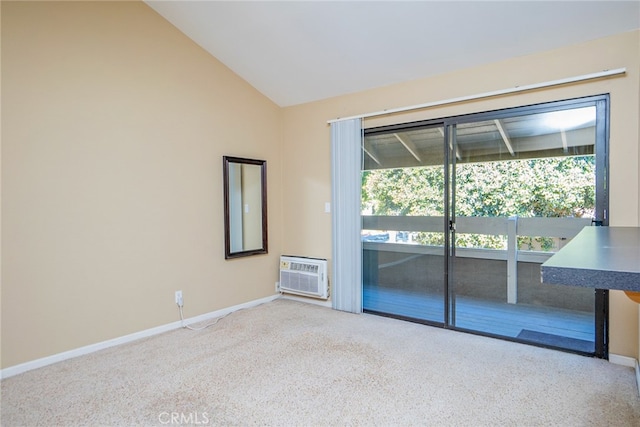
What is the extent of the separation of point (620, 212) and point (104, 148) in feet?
12.6

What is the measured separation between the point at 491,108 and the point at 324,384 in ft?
8.24

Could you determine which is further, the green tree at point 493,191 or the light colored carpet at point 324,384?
the green tree at point 493,191

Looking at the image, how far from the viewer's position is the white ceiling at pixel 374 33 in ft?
7.99

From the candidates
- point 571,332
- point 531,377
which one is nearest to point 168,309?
point 531,377

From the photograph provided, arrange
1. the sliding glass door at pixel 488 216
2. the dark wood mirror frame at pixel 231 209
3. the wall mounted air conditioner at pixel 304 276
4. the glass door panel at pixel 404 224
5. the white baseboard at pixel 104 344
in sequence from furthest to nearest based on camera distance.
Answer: the wall mounted air conditioner at pixel 304 276
the dark wood mirror frame at pixel 231 209
the glass door panel at pixel 404 224
the sliding glass door at pixel 488 216
the white baseboard at pixel 104 344

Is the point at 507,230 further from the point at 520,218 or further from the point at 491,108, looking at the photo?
the point at 491,108

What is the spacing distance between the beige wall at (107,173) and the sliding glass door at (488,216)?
1640 millimetres

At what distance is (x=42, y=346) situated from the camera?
8.27 feet

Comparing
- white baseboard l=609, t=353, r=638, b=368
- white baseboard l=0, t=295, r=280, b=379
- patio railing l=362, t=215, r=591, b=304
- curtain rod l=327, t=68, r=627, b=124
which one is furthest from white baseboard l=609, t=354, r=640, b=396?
white baseboard l=0, t=295, r=280, b=379

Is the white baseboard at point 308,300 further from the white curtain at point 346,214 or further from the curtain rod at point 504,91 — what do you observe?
the curtain rod at point 504,91

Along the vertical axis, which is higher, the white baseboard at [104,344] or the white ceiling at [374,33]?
the white ceiling at [374,33]

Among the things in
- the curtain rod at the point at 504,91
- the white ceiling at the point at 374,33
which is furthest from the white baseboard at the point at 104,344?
the white ceiling at the point at 374,33

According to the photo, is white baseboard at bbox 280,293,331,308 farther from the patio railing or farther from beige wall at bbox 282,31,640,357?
the patio railing

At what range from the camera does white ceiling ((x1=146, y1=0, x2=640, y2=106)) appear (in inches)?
95.9
